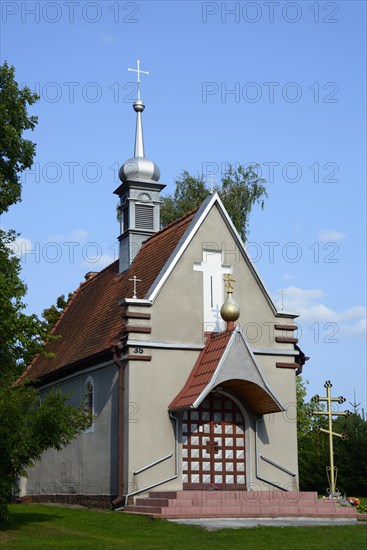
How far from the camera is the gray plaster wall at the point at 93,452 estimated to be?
24.0 m

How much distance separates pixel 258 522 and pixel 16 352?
427 inches

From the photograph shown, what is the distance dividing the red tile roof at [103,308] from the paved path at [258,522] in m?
6.49

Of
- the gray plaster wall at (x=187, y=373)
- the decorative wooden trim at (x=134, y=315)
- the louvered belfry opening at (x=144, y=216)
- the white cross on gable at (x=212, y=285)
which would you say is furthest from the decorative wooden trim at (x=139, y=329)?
the louvered belfry opening at (x=144, y=216)

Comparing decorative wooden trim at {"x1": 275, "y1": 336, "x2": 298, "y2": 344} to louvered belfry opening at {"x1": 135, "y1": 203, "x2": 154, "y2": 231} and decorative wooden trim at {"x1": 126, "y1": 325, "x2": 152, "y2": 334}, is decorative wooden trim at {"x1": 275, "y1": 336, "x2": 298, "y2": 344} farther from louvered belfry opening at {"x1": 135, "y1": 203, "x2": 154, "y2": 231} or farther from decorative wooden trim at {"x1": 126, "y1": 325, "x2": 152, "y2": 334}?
louvered belfry opening at {"x1": 135, "y1": 203, "x2": 154, "y2": 231}

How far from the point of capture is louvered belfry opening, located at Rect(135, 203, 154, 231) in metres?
29.7

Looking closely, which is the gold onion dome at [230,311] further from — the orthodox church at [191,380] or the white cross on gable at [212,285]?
the white cross on gable at [212,285]

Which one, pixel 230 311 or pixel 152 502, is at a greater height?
pixel 230 311

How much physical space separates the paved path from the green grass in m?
0.47

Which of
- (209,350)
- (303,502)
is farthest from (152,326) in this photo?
(303,502)

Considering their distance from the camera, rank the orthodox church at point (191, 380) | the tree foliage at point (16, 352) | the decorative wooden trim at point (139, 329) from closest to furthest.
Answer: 1. the tree foliage at point (16, 352)
2. the orthodox church at point (191, 380)
3. the decorative wooden trim at point (139, 329)

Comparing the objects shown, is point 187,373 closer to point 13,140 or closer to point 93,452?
point 93,452

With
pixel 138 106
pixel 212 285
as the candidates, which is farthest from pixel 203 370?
pixel 138 106

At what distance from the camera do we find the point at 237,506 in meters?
19.7

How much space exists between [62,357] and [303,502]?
11501 mm
